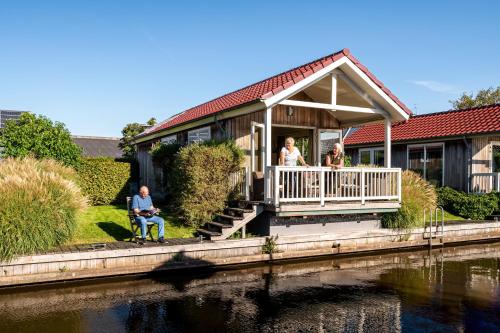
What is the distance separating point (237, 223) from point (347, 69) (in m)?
A: 5.00

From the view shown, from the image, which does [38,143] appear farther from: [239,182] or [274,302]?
[274,302]

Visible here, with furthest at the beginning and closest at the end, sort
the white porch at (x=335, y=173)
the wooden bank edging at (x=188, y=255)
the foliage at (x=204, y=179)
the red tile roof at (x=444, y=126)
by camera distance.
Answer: the red tile roof at (x=444, y=126) < the foliage at (x=204, y=179) < the white porch at (x=335, y=173) < the wooden bank edging at (x=188, y=255)

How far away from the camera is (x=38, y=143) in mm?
14344

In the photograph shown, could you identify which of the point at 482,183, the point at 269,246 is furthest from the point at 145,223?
the point at 482,183

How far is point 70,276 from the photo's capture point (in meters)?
7.87

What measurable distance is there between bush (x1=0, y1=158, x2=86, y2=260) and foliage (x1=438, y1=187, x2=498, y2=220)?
12.6m

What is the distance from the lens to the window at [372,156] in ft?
68.1

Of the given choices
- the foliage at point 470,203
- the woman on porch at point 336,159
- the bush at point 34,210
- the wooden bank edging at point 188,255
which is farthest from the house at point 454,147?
the bush at point 34,210

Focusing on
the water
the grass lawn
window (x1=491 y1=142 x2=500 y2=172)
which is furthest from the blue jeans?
window (x1=491 y1=142 x2=500 y2=172)

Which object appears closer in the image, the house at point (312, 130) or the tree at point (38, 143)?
the house at point (312, 130)

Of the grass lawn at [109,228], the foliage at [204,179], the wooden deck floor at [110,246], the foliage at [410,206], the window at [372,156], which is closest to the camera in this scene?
the wooden deck floor at [110,246]

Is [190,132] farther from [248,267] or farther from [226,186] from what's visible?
[248,267]

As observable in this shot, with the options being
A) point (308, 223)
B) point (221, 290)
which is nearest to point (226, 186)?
point (308, 223)

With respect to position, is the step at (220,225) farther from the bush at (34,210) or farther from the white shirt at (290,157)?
the bush at (34,210)
